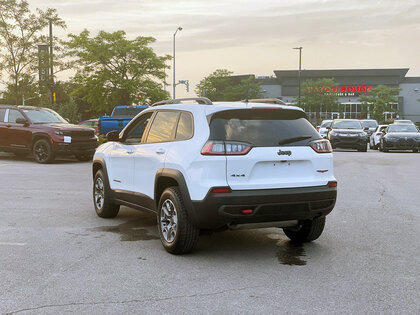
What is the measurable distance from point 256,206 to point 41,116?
1448 cm

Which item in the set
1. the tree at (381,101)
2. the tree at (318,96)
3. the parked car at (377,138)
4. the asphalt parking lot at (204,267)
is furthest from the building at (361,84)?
the asphalt parking lot at (204,267)

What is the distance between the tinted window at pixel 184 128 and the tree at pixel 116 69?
4426cm

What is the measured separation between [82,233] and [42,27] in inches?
958

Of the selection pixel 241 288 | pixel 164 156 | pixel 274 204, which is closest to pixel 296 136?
pixel 274 204

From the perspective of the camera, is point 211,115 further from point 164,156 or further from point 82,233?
point 82,233

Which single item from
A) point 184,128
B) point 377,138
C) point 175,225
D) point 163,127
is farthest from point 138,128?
point 377,138

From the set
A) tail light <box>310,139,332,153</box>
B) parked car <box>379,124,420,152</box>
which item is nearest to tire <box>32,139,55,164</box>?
tail light <box>310,139,332,153</box>

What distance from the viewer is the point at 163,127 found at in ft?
21.6

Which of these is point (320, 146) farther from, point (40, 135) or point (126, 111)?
point (126, 111)

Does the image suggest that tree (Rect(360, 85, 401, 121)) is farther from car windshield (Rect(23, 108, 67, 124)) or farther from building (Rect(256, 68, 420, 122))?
car windshield (Rect(23, 108, 67, 124))

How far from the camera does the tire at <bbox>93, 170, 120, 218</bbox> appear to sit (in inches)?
311

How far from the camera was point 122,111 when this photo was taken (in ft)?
84.5

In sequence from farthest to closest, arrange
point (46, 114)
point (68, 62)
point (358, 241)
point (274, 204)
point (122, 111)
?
1. point (68, 62)
2. point (122, 111)
3. point (46, 114)
4. point (358, 241)
5. point (274, 204)

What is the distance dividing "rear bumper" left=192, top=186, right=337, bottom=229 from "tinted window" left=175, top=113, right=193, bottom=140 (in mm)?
789
